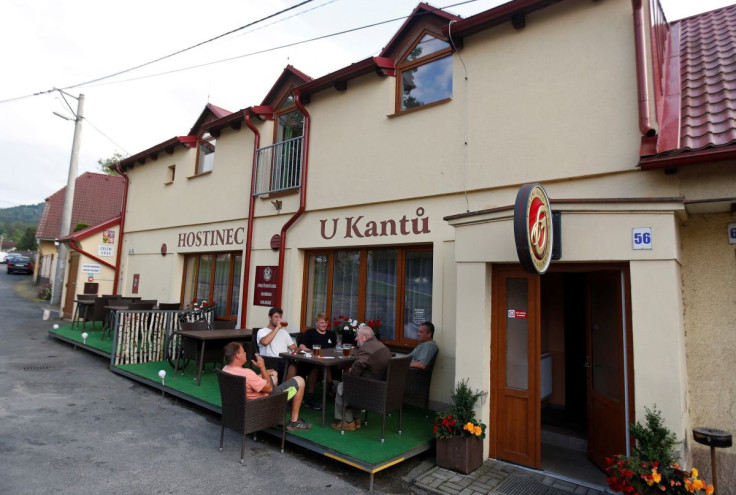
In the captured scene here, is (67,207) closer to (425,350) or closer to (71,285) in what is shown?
(71,285)

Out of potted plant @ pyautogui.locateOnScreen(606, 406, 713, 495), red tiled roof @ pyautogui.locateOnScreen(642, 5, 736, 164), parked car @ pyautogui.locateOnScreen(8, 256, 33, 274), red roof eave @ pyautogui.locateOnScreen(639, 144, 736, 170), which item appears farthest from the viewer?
parked car @ pyautogui.locateOnScreen(8, 256, 33, 274)

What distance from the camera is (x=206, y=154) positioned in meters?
11.5

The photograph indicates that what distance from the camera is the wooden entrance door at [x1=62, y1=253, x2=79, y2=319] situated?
14.0 meters

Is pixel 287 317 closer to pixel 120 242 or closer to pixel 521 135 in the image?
pixel 521 135

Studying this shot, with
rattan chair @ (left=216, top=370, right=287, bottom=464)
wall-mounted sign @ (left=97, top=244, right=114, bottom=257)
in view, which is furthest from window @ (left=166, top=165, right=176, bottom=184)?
A: rattan chair @ (left=216, top=370, right=287, bottom=464)

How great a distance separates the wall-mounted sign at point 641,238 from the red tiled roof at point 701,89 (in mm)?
939

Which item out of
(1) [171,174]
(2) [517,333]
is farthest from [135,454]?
(1) [171,174]

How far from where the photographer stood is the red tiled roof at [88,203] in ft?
81.8

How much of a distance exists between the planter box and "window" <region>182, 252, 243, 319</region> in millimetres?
6315

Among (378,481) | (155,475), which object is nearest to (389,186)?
(378,481)

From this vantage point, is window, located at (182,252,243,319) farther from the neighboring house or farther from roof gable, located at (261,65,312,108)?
the neighboring house

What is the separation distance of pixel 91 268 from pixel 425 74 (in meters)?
12.6

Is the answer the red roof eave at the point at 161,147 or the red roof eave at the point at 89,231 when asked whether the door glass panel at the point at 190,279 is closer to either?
the red roof eave at the point at 161,147

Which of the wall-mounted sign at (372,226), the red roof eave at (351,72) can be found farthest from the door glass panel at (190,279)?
the red roof eave at (351,72)
